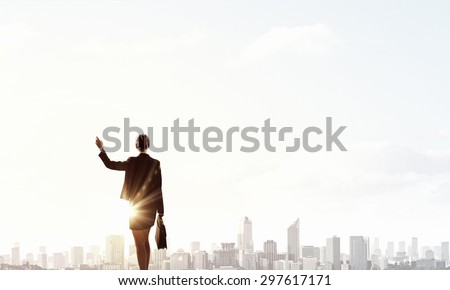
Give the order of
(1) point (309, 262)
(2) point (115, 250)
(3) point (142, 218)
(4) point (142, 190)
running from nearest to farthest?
(3) point (142, 218), (4) point (142, 190), (2) point (115, 250), (1) point (309, 262)

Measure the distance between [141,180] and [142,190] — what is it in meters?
0.20

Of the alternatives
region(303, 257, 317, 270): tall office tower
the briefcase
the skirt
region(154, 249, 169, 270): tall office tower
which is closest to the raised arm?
the skirt

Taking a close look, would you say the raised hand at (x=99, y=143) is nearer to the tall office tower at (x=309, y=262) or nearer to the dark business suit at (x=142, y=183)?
the dark business suit at (x=142, y=183)

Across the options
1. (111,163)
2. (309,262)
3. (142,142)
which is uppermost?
(142,142)

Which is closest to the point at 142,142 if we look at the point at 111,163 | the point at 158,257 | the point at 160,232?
the point at 111,163

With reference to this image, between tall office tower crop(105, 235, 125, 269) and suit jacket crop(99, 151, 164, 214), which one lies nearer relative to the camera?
suit jacket crop(99, 151, 164, 214)

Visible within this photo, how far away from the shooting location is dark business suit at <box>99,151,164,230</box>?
646 inches

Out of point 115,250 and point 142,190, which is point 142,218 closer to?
point 142,190

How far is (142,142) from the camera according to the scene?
53.7 feet

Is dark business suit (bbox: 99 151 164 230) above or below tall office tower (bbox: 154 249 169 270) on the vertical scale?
above

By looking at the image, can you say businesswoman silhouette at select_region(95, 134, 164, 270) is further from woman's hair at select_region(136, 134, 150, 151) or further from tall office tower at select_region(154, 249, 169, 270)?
tall office tower at select_region(154, 249, 169, 270)

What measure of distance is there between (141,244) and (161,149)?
3665mm

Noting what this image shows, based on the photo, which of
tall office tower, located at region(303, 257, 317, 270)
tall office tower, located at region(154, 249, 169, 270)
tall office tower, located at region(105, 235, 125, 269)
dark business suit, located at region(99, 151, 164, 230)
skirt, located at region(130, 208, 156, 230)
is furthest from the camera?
tall office tower, located at region(303, 257, 317, 270)
